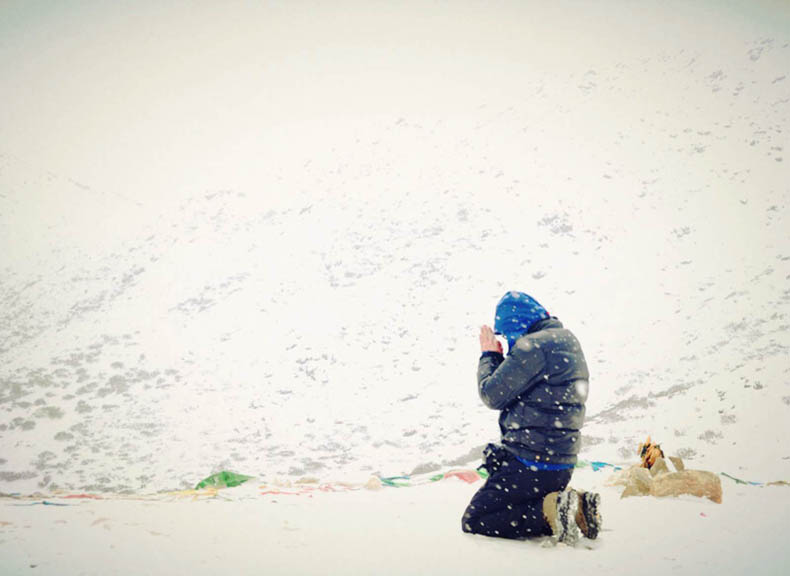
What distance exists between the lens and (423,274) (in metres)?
16.4

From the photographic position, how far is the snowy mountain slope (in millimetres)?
9945

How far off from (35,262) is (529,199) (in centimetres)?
2688

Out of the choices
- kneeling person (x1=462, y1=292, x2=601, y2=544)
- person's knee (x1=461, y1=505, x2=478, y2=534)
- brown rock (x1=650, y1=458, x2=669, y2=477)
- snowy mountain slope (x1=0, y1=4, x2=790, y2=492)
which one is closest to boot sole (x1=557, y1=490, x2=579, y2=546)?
kneeling person (x1=462, y1=292, x2=601, y2=544)

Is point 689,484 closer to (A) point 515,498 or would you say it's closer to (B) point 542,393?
(A) point 515,498

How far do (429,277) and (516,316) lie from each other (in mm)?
13126

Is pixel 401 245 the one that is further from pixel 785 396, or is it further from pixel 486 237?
pixel 785 396

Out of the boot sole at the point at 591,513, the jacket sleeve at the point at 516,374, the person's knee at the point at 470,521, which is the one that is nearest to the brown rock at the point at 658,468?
the boot sole at the point at 591,513

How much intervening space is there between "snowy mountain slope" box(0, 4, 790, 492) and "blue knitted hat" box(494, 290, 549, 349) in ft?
16.0

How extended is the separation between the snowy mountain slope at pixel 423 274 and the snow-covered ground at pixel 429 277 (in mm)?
96

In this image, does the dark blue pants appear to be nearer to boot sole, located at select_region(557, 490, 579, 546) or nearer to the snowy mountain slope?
boot sole, located at select_region(557, 490, 579, 546)

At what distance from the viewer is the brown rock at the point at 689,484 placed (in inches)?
149

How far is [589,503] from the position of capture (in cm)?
270

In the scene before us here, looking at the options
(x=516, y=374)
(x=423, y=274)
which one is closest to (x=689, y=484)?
(x=516, y=374)

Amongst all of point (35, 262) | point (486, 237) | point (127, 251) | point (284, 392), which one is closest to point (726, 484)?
point (284, 392)
